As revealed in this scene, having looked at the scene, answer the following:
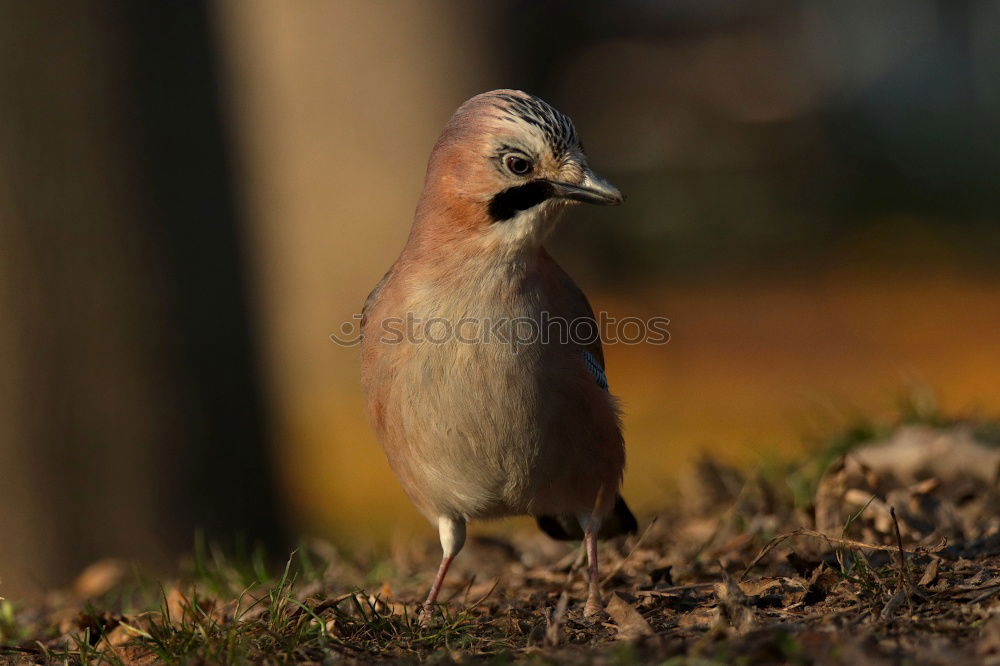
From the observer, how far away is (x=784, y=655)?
3143 mm

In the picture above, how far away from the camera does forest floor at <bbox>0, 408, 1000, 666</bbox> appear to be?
11.2ft

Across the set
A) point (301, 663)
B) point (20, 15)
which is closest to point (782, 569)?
point (301, 663)

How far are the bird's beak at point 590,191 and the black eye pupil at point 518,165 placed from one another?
10cm

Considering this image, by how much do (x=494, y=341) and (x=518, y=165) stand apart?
0.66 metres

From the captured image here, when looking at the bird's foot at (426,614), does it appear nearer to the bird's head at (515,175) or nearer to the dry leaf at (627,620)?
the dry leaf at (627,620)

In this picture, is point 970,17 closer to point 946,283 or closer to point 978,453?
point 946,283

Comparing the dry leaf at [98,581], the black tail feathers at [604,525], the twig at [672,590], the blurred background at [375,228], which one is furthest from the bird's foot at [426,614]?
the dry leaf at [98,581]

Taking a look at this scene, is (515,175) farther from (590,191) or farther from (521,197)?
(590,191)

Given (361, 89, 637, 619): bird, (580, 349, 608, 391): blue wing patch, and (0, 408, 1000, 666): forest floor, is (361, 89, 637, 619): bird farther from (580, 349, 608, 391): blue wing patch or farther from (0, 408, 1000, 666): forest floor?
(0, 408, 1000, 666): forest floor

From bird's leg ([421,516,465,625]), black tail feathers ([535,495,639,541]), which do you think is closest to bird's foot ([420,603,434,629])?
bird's leg ([421,516,465,625])

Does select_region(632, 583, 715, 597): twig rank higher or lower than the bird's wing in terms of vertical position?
lower

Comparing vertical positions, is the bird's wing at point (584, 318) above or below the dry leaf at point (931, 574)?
above

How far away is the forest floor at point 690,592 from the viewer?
3404 mm

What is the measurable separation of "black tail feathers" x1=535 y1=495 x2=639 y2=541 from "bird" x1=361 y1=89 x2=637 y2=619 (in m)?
0.51
